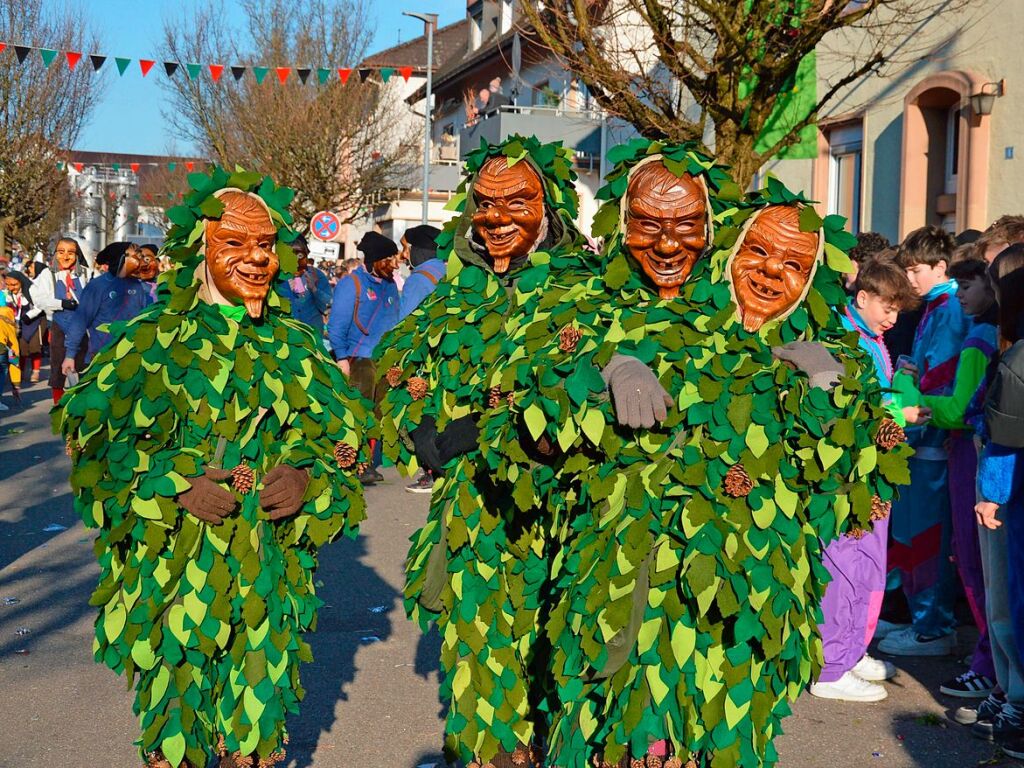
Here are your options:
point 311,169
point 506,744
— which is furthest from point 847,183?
point 311,169

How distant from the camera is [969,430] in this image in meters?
5.55

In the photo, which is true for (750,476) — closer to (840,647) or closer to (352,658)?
(840,647)

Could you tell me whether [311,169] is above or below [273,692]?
above

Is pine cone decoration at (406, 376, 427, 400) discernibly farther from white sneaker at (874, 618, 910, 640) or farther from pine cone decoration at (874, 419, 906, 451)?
white sneaker at (874, 618, 910, 640)

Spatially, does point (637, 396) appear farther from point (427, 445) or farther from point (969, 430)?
point (969, 430)

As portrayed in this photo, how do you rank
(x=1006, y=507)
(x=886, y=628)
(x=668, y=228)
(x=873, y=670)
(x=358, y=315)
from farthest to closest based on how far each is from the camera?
(x=358, y=315) → (x=886, y=628) → (x=873, y=670) → (x=1006, y=507) → (x=668, y=228)

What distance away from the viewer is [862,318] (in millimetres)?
5652

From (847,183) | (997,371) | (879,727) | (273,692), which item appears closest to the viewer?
(273,692)

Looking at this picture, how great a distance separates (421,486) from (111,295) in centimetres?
293

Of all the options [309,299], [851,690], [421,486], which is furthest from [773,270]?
[309,299]

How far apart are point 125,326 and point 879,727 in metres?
3.33

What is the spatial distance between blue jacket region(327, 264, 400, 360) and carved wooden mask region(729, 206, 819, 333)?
23.6ft

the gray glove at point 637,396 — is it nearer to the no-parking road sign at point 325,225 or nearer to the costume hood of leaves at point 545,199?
the costume hood of leaves at point 545,199

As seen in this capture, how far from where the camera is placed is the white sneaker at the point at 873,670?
229 inches
